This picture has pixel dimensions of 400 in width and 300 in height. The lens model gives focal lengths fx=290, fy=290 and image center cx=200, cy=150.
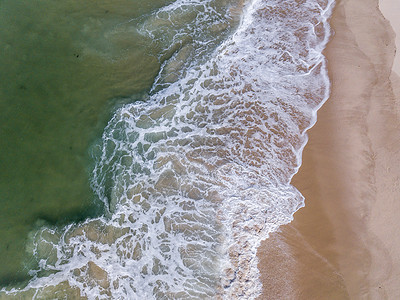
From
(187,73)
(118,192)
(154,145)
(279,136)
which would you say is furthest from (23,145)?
(279,136)

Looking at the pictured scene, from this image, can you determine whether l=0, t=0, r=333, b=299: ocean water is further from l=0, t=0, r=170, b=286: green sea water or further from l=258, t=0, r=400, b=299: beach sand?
l=258, t=0, r=400, b=299: beach sand

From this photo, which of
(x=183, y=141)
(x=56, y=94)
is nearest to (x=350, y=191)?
(x=183, y=141)

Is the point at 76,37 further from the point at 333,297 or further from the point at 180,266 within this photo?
the point at 333,297

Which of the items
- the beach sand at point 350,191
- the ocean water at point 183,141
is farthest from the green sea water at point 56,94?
the beach sand at point 350,191

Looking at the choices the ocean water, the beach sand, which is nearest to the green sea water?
the ocean water

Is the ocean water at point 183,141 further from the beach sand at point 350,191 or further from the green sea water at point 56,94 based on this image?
the beach sand at point 350,191

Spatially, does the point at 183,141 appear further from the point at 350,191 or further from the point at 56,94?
the point at 350,191
